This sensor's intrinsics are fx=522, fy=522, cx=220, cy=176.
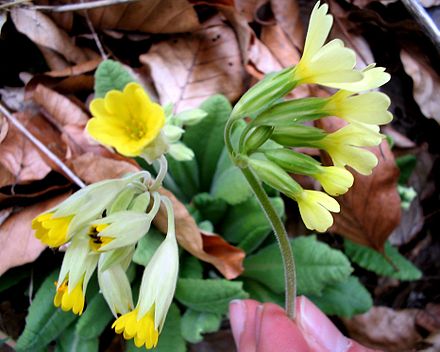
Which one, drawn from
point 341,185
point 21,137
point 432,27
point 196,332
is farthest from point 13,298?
point 432,27

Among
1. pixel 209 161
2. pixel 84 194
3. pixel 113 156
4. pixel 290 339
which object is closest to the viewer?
pixel 84 194

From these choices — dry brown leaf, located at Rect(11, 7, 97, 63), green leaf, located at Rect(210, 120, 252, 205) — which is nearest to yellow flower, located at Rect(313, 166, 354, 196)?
green leaf, located at Rect(210, 120, 252, 205)

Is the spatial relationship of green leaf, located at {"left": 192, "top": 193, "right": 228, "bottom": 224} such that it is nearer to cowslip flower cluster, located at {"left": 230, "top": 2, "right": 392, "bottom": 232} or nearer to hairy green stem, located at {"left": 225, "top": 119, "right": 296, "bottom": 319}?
hairy green stem, located at {"left": 225, "top": 119, "right": 296, "bottom": 319}

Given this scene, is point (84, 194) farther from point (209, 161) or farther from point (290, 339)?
point (209, 161)

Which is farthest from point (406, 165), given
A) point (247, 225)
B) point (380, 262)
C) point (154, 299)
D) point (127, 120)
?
point (127, 120)

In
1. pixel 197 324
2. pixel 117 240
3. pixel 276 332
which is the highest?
pixel 117 240

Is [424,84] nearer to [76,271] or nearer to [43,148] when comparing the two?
[43,148]

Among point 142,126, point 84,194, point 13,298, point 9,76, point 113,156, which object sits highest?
point 142,126
